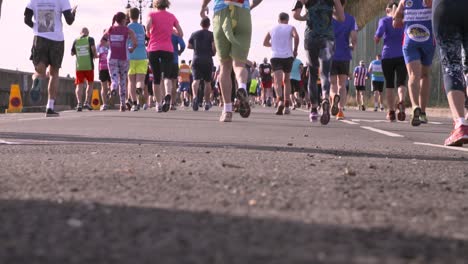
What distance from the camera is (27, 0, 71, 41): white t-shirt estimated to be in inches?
457

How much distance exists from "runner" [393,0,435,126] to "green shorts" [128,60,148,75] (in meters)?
6.95

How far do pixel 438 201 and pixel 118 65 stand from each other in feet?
43.0

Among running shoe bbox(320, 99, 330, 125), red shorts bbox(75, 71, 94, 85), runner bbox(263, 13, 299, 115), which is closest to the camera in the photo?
running shoe bbox(320, 99, 330, 125)

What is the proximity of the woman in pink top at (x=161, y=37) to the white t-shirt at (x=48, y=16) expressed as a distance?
2.96 m

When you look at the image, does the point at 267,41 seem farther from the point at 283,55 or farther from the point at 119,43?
the point at 119,43

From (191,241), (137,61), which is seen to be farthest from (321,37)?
(191,241)

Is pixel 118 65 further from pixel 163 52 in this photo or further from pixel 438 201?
pixel 438 201

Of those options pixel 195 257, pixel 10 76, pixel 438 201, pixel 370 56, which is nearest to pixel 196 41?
pixel 10 76

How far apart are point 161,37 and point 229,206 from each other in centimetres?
1207

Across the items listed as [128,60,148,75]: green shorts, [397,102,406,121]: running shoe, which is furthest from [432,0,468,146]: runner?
[128,60,148,75]: green shorts

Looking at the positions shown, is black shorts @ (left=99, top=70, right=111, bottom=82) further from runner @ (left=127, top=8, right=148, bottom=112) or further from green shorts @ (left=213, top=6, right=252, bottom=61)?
green shorts @ (left=213, top=6, right=252, bottom=61)

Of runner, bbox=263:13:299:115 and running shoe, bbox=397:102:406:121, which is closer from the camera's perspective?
running shoe, bbox=397:102:406:121

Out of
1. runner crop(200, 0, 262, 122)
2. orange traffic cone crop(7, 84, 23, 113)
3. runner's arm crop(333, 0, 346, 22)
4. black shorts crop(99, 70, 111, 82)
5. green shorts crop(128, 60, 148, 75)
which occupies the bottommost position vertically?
orange traffic cone crop(7, 84, 23, 113)

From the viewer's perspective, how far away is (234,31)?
9.84m
